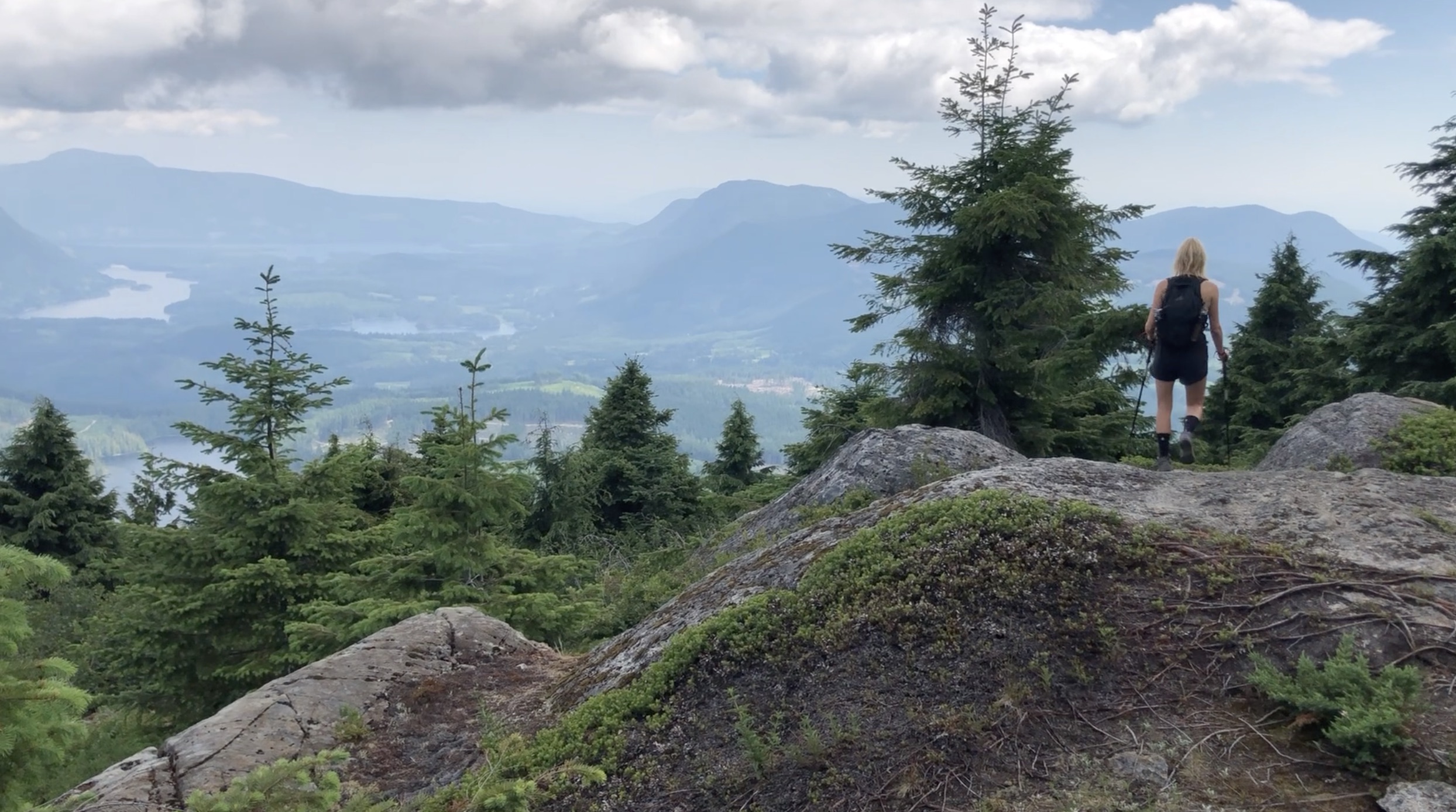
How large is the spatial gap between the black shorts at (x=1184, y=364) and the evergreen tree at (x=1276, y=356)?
1388cm

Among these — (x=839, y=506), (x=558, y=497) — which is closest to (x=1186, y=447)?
(x=839, y=506)

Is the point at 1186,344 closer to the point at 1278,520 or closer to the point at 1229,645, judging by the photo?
the point at 1278,520

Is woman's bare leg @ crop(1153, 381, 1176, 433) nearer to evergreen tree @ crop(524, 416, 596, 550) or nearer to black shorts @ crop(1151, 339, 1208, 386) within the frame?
black shorts @ crop(1151, 339, 1208, 386)

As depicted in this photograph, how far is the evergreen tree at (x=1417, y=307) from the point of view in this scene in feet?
47.5

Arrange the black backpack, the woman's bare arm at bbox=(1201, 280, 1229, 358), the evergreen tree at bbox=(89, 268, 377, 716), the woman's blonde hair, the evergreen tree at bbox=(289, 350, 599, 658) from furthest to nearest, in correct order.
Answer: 1. the evergreen tree at bbox=(89, 268, 377, 716)
2. the evergreen tree at bbox=(289, 350, 599, 658)
3. the woman's blonde hair
4. the black backpack
5. the woman's bare arm at bbox=(1201, 280, 1229, 358)

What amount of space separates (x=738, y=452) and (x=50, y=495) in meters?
21.4

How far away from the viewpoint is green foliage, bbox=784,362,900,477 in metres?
14.5

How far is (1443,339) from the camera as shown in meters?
14.2

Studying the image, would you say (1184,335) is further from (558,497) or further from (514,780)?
(558,497)

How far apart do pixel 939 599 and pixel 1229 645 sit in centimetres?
145

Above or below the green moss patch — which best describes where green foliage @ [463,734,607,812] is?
below

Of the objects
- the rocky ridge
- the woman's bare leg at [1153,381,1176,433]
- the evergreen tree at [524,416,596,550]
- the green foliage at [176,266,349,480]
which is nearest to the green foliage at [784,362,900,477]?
the woman's bare leg at [1153,381,1176,433]

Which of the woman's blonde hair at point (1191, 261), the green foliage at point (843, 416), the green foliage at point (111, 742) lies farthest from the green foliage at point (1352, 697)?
the green foliage at point (111, 742)

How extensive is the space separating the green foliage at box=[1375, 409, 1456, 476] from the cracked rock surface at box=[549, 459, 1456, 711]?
135cm
